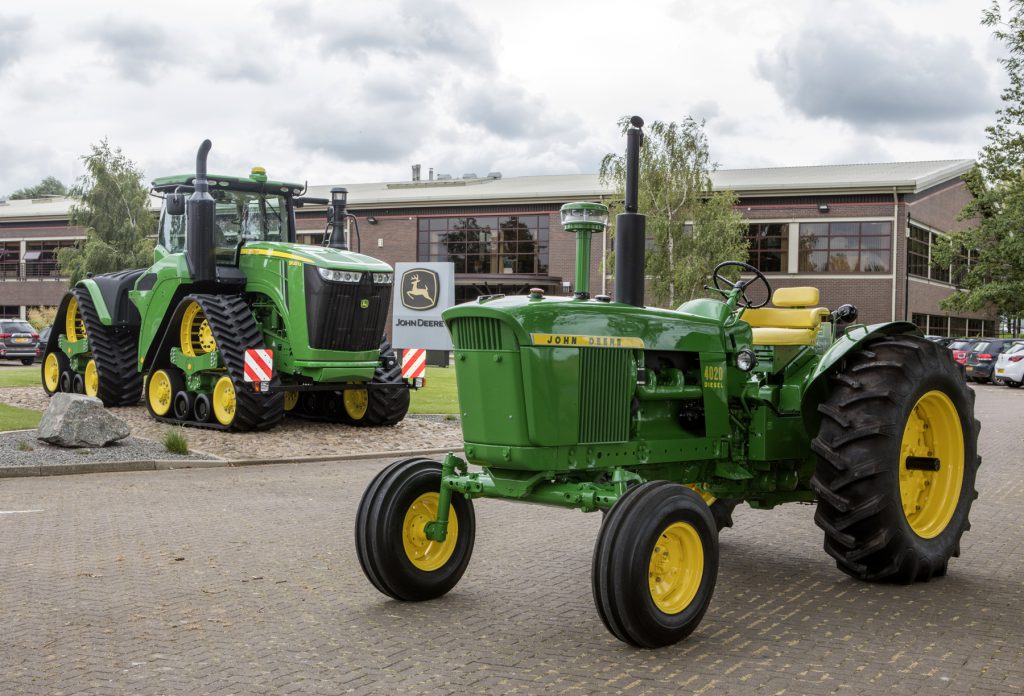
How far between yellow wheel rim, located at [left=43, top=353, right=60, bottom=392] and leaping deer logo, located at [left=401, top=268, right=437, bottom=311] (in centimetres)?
653

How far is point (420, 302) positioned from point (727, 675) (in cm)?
1475

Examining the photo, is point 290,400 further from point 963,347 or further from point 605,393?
point 963,347

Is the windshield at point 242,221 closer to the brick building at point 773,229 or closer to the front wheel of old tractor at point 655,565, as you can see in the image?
the front wheel of old tractor at point 655,565

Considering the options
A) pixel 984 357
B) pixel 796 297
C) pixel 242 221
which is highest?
pixel 242 221

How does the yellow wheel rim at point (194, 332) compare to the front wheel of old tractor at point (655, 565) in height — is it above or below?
above

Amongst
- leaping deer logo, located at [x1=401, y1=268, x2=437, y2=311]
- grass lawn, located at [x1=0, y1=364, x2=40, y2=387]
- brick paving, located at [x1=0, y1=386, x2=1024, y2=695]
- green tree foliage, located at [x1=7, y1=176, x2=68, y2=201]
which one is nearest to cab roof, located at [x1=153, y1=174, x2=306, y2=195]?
leaping deer logo, located at [x1=401, y1=268, x2=437, y2=311]

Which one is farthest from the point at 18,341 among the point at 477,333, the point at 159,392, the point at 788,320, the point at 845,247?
the point at 477,333

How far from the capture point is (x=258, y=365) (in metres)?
14.2

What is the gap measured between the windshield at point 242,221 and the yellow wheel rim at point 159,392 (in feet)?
6.15

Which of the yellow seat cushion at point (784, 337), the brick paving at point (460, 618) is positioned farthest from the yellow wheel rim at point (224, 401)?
the yellow seat cushion at point (784, 337)

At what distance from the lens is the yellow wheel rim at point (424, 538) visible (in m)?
6.07

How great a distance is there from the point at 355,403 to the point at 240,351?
2311 millimetres

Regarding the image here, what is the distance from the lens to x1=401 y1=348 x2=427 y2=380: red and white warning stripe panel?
1614cm

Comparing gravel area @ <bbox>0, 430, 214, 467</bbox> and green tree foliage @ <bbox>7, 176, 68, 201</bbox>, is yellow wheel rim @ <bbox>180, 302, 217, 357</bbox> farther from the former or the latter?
green tree foliage @ <bbox>7, 176, 68, 201</bbox>
